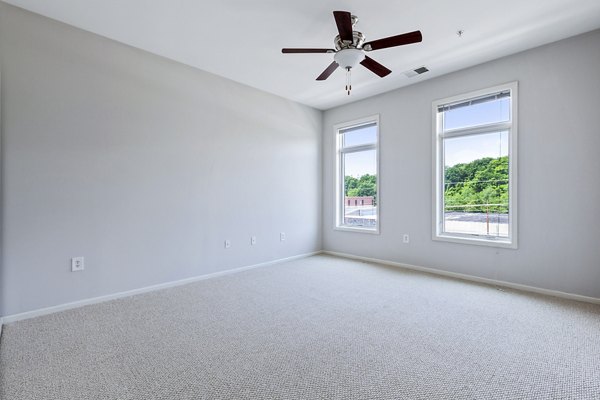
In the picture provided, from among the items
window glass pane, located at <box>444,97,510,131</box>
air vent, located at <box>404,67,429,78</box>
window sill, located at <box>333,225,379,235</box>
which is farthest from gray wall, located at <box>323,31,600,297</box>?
window sill, located at <box>333,225,379,235</box>

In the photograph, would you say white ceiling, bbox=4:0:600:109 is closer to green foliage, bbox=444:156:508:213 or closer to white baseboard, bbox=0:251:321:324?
green foliage, bbox=444:156:508:213

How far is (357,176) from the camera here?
5148 millimetres

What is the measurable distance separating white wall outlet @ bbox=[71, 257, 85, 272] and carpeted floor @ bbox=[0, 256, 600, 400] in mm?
387

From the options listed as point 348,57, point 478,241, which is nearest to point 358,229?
point 478,241

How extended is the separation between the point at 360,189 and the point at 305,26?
2.90 m

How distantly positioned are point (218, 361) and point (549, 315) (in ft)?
9.42

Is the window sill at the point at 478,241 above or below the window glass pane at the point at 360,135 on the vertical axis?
below

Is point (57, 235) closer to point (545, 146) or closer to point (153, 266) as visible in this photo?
point (153, 266)

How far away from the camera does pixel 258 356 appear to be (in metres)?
1.99

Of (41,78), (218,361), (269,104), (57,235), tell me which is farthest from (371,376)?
(269,104)

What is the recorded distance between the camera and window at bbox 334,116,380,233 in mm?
4879

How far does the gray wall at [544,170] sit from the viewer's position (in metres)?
2.96

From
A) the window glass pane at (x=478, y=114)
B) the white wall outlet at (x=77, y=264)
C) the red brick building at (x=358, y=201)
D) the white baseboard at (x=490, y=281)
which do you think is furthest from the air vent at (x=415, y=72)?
the white wall outlet at (x=77, y=264)

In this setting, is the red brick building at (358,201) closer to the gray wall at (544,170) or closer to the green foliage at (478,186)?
the gray wall at (544,170)
